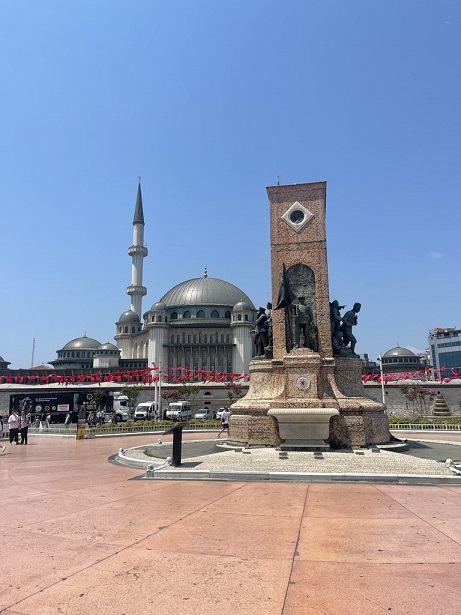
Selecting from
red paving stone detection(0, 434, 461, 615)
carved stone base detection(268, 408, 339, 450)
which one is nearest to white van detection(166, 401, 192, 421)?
carved stone base detection(268, 408, 339, 450)

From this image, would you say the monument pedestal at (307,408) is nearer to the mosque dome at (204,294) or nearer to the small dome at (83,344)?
the mosque dome at (204,294)

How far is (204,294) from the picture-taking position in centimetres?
9981

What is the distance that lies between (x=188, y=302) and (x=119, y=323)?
56.6 ft

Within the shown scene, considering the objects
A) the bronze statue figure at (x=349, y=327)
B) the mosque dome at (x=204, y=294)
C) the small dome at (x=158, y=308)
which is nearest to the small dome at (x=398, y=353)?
the mosque dome at (x=204, y=294)

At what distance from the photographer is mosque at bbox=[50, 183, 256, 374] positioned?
8756cm

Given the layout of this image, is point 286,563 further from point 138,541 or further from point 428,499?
point 428,499

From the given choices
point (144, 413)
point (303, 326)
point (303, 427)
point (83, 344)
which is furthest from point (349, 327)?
point (83, 344)

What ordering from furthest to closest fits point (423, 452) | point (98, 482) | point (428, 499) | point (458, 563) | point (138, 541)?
point (423, 452)
point (98, 482)
point (428, 499)
point (138, 541)
point (458, 563)

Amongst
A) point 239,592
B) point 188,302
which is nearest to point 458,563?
point 239,592

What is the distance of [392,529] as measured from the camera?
22.8 ft

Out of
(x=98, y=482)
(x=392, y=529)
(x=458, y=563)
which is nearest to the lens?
(x=458, y=563)

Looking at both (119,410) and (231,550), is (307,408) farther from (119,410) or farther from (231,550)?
(119,410)

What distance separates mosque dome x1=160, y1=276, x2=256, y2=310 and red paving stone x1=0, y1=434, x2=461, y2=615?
86953mm

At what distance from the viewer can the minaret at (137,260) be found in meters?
96.4
